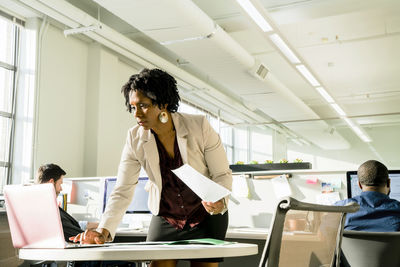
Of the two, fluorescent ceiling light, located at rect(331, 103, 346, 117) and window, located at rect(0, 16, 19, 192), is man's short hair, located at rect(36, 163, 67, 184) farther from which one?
fluorescent ceiling light, located at rect(331, 103, 346, 117)

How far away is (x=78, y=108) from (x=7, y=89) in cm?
95

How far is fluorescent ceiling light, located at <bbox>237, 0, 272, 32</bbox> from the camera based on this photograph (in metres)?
3.95

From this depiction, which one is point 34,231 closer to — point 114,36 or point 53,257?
point 53,257

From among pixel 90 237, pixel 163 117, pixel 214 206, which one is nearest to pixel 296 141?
pixel 163 117

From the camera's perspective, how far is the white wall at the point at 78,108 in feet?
18.2

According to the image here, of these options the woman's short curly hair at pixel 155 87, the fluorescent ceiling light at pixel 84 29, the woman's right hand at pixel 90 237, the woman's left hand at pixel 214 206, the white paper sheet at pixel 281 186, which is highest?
the fluorescent ceiling light at pixel 84 29

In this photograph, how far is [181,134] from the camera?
5.11 ft

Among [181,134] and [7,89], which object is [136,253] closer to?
[181,134]

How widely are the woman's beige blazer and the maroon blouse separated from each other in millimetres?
26

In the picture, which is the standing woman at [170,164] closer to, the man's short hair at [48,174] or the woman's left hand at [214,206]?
the woman's left hand at [214,206]

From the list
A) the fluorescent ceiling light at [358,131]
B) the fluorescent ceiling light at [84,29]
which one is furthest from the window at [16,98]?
the fluorescent ceiling light at [358,131]

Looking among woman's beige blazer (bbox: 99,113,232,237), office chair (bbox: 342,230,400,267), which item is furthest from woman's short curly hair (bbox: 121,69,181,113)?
office chair (bbox: 342,230,400,267)

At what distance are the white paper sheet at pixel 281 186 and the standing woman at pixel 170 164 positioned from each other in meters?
1.58

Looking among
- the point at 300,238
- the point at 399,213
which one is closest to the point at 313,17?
the point at 399,213
